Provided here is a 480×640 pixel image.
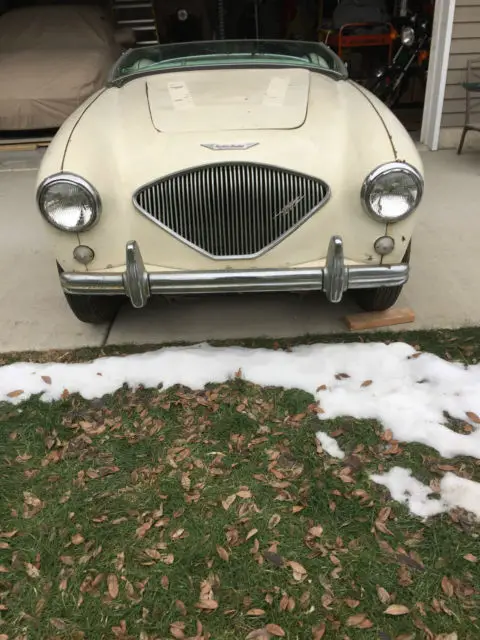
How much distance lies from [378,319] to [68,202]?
76.2 inches

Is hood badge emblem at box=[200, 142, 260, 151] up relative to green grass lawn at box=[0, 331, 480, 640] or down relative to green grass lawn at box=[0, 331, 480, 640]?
up

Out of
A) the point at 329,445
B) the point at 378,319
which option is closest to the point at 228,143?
the point at 378,319

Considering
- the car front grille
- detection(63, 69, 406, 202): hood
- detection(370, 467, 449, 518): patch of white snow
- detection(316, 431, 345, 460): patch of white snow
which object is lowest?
detection(316, 431, 345, 460): patch of white snow

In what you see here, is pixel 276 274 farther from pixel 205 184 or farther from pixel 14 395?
pixel 14 395

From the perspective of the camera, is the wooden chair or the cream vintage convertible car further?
the wooden chair

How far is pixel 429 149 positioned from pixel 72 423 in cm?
580

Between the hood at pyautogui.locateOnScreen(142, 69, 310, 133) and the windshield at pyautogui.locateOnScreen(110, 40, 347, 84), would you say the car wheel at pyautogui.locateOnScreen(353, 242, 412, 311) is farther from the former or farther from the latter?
the windshield at pyautogui.locateOnScreen(110, 40, 347, 84)

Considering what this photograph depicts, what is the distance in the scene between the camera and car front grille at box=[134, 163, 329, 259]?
290 centimetres

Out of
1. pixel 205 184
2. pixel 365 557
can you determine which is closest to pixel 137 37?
pixel 205 184

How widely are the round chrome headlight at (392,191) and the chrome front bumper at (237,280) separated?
0.92ft

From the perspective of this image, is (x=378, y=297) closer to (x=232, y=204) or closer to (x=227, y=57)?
(x=232, y=204)

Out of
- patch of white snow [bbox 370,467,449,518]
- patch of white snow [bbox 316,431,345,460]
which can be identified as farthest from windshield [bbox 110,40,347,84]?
patch of white snow [bbox 370,467,449,518]

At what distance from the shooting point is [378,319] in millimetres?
3605

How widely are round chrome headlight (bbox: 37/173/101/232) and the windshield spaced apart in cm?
158
